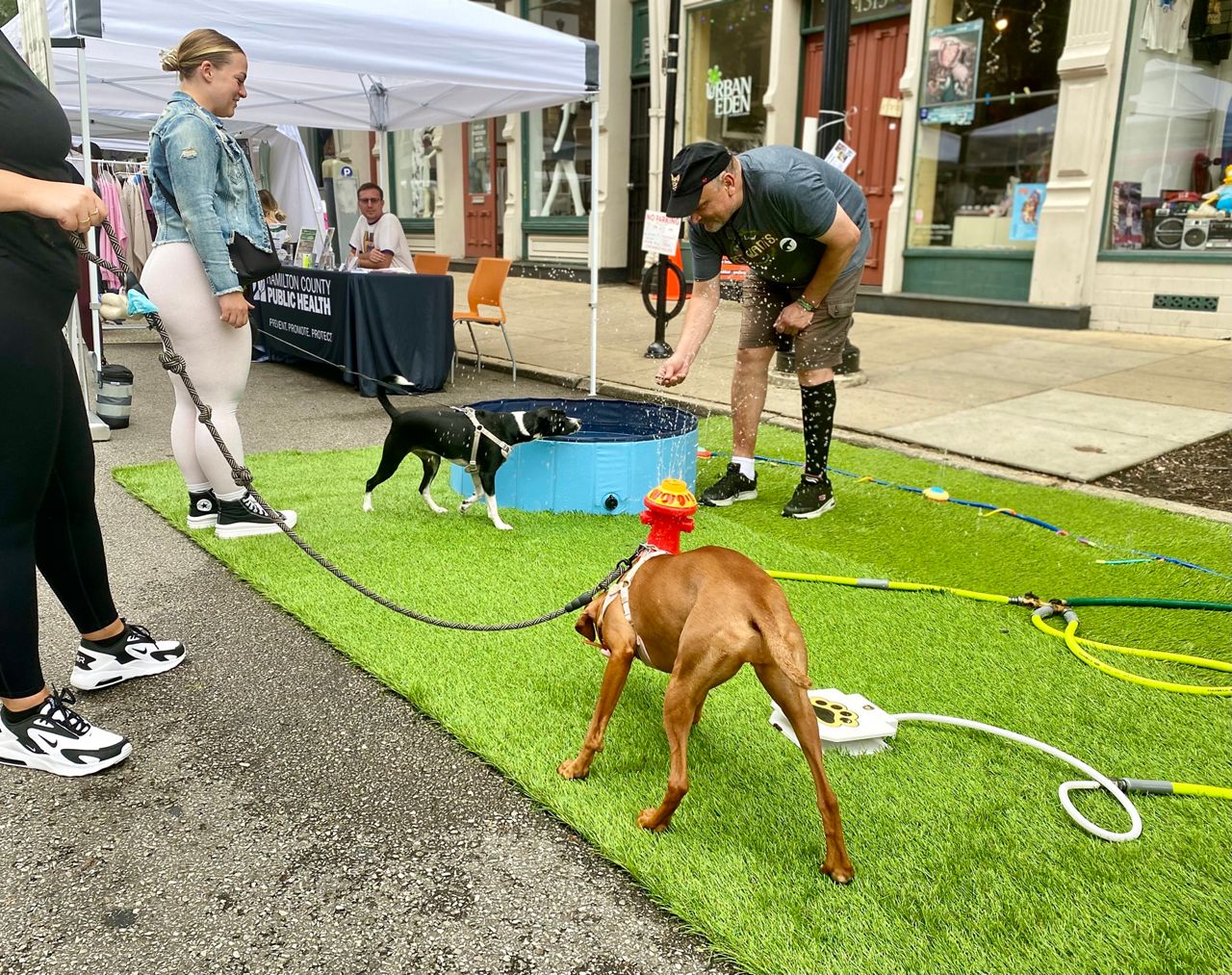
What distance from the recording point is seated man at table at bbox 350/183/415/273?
9.37 meters

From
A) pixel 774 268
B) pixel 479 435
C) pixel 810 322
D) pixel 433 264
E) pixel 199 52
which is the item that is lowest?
pixel 479 435

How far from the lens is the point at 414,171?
2062 cm

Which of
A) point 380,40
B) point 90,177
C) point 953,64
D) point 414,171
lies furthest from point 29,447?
point 414,171

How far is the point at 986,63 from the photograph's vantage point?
10.7m

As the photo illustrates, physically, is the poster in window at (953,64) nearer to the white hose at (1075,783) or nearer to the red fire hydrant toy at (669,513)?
the white hose at (1075,783)

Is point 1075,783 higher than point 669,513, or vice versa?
point 669,513

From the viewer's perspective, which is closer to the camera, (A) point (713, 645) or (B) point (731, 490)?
(A) point (713, 645)

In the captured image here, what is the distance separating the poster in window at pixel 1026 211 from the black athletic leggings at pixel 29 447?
10.3 m

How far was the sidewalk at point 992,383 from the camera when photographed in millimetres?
5969

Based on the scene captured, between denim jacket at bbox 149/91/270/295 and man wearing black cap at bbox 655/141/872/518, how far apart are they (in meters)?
1.86

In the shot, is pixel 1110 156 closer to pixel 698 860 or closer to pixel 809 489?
pixel 809 489

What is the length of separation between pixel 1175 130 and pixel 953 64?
8.62 feet

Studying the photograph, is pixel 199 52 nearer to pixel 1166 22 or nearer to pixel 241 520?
pixel 241 520

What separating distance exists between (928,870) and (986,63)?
1107 centimetres
